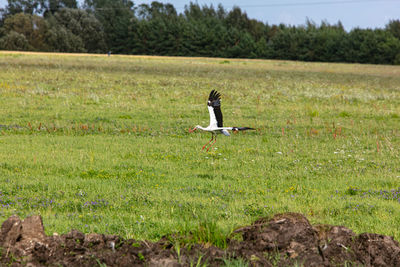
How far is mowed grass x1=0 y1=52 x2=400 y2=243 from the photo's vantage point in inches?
269

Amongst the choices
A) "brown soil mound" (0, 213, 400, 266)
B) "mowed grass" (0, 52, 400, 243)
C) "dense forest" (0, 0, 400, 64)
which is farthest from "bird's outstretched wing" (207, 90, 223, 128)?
"dense forest" (0, 0, 400, 64)

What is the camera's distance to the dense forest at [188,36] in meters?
96.1

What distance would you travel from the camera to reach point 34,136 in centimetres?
1327

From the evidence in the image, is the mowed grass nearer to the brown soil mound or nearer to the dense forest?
the brown soil mound

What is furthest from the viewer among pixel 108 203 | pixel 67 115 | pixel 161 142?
pixel 67 115

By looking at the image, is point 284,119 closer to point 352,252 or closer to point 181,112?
point 181,112

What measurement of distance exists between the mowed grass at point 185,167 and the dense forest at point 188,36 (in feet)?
270

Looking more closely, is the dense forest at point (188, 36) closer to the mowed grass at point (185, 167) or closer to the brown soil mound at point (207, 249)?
the mowed grass at point (185, 167)

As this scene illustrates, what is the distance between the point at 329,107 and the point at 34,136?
14.4 meters

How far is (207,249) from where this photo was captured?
4.80 meters

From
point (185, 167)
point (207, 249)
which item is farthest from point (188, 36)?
point (207, 249)

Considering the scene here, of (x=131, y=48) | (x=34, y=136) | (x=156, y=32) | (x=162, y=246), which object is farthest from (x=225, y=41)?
(x=162, y=246)

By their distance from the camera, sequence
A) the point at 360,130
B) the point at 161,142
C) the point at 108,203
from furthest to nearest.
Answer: the point at 360,130
the point at 161,142
the point at 108,203

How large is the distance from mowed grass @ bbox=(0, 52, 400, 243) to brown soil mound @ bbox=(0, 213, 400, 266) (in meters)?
0.56
